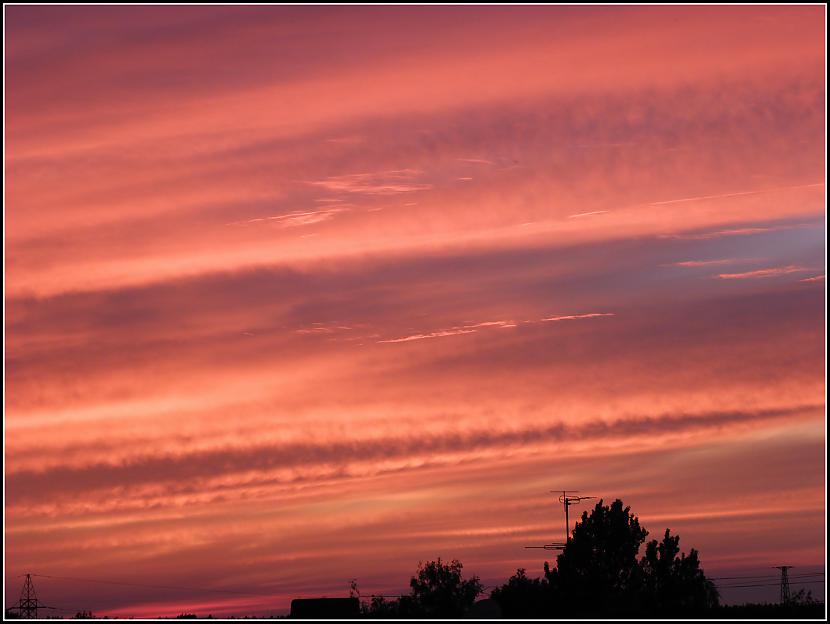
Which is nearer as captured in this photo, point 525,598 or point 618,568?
point 525,598

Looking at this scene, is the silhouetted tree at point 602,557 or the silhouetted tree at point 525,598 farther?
the silhouetted tree at point 602,557

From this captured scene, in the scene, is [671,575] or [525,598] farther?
[671,575]

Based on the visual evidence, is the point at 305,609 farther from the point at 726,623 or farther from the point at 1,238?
the point at 1,238

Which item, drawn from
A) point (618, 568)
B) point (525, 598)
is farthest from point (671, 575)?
point (525, 598)

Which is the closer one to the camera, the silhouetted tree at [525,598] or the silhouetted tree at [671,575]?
the silhouetted tree at [525,598]

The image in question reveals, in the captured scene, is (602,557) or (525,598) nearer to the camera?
(525,598)

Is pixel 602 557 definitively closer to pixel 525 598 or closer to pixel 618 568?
pixel 618 568

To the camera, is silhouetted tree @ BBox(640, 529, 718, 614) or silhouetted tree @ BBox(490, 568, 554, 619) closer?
silhouetted tree @ BBox(490, 568, 554, 619)

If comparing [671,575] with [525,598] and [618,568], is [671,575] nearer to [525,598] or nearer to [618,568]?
[618,568]

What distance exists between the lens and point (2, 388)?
5791 centimetres

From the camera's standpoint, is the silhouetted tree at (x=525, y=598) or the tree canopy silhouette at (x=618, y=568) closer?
the silhouetted tree at (x=525, y=598)

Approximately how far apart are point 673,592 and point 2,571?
97567mm

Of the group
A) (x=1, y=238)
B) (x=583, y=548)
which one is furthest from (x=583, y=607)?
(x=1, y=238)

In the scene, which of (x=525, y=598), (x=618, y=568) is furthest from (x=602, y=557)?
(x=525, y=598)
